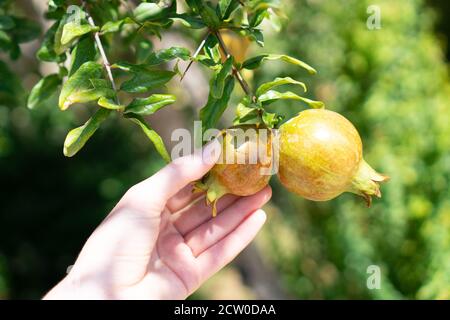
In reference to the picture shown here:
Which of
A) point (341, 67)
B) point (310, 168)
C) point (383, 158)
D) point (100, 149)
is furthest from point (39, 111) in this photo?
point (310, 168)

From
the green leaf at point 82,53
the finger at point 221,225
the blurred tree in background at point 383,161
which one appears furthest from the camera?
the blurred tree in background at point 383,161

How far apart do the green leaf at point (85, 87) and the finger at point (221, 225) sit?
0.46m

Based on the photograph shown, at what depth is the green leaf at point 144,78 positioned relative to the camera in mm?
869

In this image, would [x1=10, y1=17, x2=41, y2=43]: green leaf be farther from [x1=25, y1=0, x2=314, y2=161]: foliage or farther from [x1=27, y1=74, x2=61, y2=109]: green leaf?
[x1=25, y1=0, x2=314, y2=161]: foliage

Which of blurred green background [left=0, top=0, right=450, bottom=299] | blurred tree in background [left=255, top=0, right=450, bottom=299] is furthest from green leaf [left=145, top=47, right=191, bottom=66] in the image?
blurred tree in background [left=255, top=0, right=450, bottom=299]

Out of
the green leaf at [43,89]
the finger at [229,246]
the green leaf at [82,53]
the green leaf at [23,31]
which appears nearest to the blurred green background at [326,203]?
the green leaf at [23,31]

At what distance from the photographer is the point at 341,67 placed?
8.16 feet

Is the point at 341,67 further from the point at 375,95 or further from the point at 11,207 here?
the point at 11,207

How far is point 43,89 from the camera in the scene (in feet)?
3.68

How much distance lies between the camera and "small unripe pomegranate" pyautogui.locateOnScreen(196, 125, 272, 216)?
0.92m

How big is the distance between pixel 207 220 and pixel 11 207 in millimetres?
1693

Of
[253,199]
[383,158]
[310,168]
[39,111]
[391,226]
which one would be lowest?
[39,111]

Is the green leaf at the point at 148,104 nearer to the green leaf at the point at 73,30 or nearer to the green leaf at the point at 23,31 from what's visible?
the green leaf at the point at 73,30
